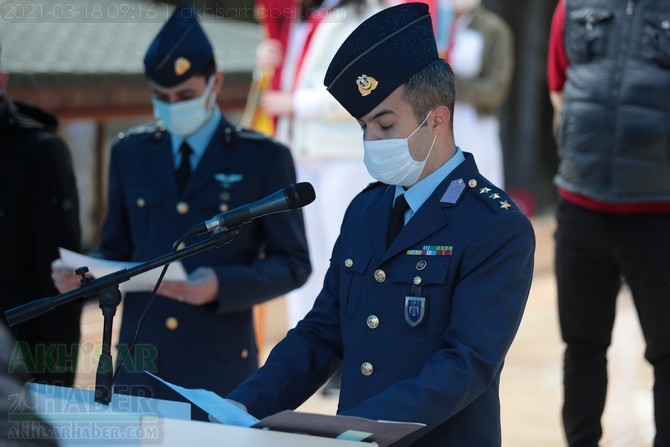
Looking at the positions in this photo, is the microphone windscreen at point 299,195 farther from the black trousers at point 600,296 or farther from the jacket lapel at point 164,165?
the black trousers at point 600,296

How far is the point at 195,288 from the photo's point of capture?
364cm

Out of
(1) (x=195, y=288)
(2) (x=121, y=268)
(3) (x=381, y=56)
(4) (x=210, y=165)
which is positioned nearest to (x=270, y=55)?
(4) (x=210, y=165)

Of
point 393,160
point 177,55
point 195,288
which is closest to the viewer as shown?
point 393,160

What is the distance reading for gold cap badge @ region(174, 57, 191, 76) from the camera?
3.85m

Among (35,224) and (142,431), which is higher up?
(142,431)

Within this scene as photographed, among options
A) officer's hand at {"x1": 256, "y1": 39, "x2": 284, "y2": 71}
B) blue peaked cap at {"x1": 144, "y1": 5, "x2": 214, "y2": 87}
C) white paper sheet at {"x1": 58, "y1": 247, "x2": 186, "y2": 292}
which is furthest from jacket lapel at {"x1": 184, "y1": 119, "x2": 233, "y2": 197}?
officer's hand at {"x1": 256, "y1": 39, "x2": 284, "y2": 71}

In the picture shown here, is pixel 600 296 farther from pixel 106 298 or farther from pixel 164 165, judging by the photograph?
pixel 106 298

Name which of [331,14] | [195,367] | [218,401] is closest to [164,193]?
[195,367]

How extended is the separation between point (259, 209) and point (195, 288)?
3.54 ft

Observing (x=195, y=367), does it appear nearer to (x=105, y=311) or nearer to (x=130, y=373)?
(x=130, y=373)

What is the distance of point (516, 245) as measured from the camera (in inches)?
103

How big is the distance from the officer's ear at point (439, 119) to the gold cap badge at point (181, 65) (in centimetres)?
136

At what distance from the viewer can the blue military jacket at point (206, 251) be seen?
150 inches

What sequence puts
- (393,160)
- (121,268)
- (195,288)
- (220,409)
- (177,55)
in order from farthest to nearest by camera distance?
(177,55)
(195,288)
(121,268)
(393,160)
(220,409)
